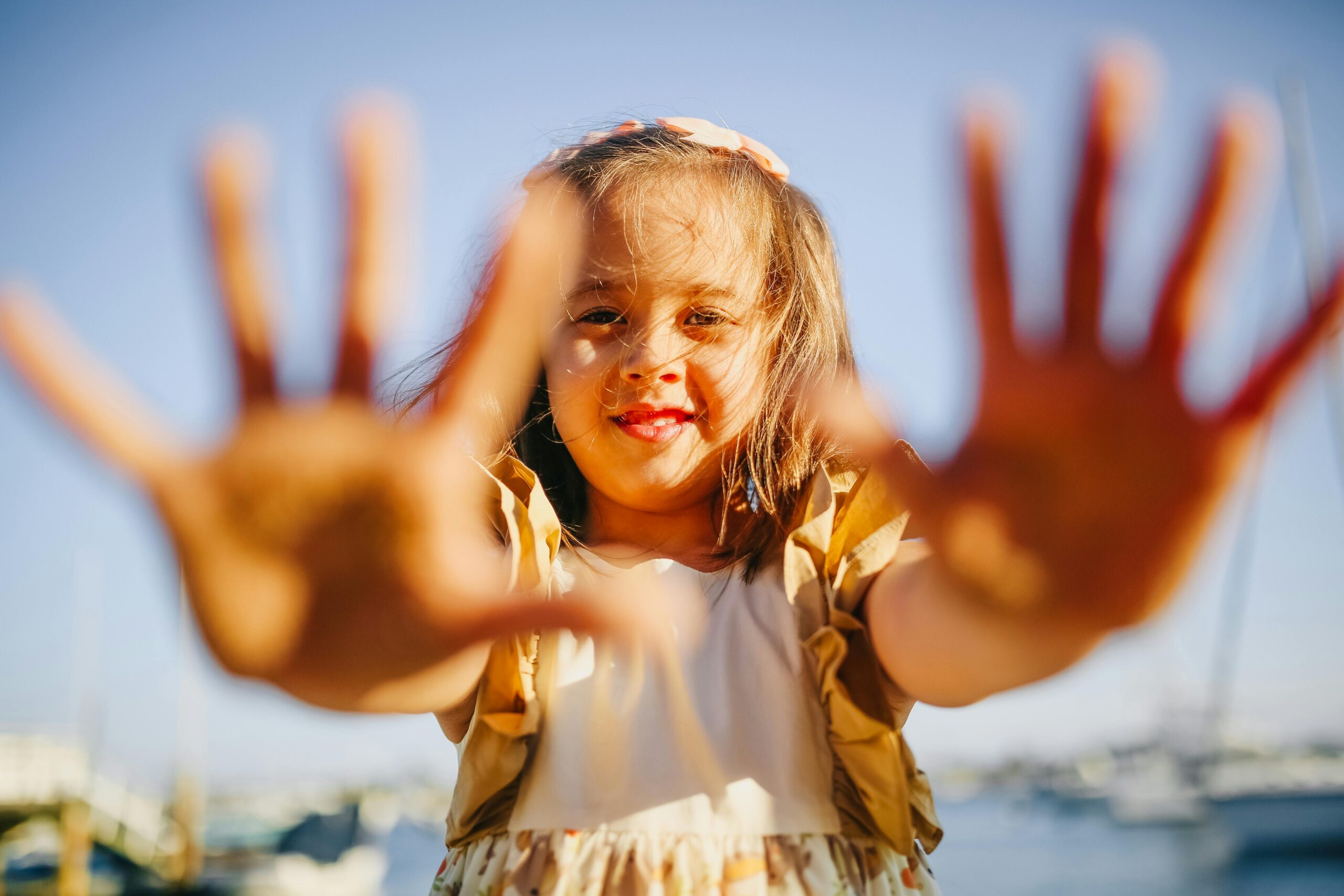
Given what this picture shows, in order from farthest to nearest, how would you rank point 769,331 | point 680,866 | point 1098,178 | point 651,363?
point 769,331 → point 651,363 → point 680,866 → point 1098,178

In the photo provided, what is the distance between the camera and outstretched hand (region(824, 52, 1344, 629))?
693mm

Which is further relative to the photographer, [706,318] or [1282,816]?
[1282,816]

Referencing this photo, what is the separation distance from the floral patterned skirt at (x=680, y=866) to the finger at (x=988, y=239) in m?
0.82

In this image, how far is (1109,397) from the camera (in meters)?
0.70

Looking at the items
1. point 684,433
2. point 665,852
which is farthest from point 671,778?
point 684,433

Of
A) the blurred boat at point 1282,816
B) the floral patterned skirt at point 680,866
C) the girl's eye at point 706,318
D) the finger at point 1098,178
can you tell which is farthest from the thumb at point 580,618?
the blurred boat at point 1282,816

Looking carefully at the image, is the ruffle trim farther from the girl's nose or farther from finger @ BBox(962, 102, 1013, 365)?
finger @ BBox(962, 102, 1013, 365)

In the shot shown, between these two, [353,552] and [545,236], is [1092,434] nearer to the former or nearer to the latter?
[545,236]

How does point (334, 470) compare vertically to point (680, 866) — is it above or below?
above

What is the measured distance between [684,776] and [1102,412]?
83 centimetres

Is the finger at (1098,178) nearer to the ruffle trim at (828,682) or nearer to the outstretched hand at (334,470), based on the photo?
the outstretched hand at (334,470)

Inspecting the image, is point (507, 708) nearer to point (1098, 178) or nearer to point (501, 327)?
point (501, 327)

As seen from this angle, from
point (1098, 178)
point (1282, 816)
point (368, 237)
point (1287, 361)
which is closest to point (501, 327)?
point (368, 237)

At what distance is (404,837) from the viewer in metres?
66.5
